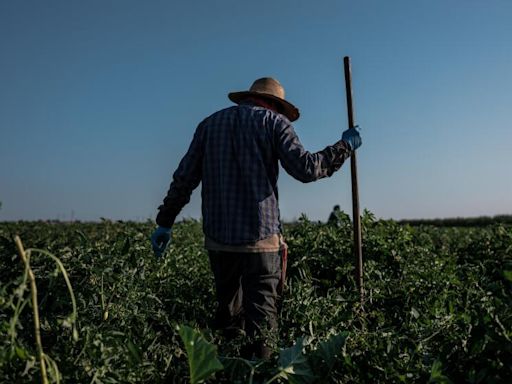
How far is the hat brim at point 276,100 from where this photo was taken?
427 cm

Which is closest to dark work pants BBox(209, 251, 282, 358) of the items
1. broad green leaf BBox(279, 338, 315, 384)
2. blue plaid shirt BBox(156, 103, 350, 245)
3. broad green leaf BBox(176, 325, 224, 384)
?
blue plaid shirt BBox(156, 103, 350, 245)

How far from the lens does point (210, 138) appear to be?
4109 millimetres

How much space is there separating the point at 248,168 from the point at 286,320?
1.04 m

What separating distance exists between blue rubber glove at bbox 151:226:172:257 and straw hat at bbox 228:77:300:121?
1.10m

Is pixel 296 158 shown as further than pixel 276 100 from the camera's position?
No

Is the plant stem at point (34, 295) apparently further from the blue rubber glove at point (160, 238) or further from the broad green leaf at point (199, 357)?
the blue rubber glove at point (160, 238)

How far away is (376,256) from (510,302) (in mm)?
2779

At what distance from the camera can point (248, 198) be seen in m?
3.96

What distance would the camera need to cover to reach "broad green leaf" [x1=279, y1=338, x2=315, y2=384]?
2787 mm

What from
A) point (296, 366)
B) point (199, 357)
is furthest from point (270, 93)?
point (199, 357)

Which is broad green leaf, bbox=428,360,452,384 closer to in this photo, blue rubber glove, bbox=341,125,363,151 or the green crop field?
the green crop field

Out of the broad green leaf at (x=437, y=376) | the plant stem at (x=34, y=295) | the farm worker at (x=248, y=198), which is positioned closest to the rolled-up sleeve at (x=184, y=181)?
the farm worker at (x=248, y=198)

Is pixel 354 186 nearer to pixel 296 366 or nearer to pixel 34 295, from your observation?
pixel 296 366

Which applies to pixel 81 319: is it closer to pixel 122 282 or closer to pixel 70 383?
pixel 122 282
